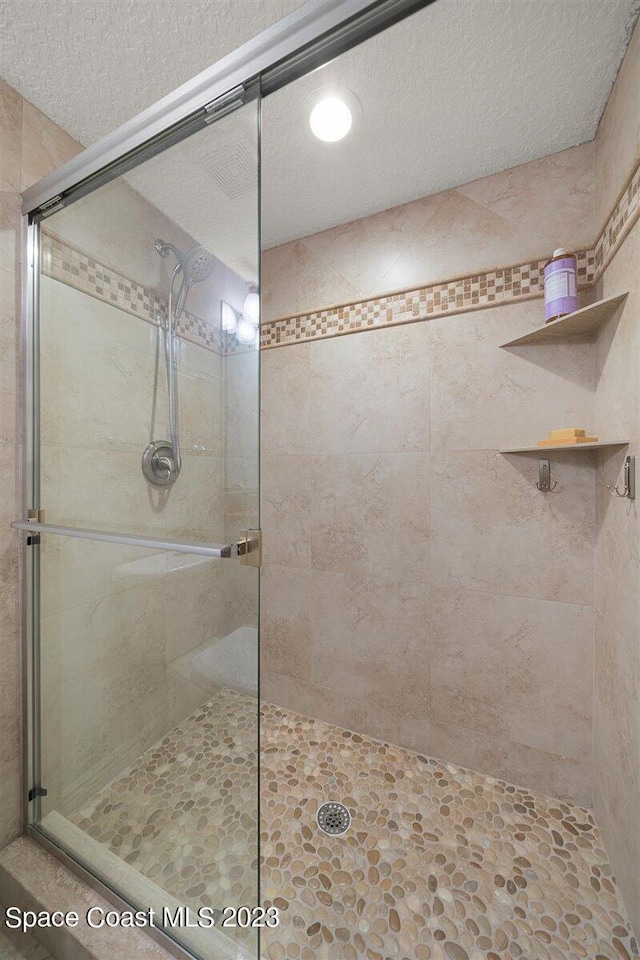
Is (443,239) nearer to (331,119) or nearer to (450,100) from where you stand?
(450,100)

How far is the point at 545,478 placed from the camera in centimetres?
133

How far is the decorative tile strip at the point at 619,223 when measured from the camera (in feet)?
3.09

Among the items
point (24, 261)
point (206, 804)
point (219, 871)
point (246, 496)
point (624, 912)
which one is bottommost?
point (624, 912)

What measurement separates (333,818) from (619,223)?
1.96m

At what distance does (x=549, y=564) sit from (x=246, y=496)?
1.14 m

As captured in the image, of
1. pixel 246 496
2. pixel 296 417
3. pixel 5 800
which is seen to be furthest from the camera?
pixel 296 417

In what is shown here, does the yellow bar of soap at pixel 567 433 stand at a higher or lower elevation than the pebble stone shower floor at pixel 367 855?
higher

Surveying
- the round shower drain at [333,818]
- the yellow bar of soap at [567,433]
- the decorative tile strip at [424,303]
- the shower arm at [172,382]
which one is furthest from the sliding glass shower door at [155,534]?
the yellow bar of soap at [567,433]

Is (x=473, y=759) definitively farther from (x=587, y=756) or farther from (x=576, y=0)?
(x=576, y=0)

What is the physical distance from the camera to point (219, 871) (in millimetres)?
801

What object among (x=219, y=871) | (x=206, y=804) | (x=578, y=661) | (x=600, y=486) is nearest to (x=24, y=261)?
(x=206, y=804)

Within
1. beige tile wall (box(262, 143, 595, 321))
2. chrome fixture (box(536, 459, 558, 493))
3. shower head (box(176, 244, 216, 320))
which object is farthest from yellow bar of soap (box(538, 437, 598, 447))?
shower head (box(176, 244, 216, 320))

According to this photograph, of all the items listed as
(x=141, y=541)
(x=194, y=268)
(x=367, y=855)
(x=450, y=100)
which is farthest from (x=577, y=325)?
(x=367, y=855)

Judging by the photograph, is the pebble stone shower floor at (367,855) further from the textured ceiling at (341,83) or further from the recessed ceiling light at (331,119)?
the recessed ceiling light at (331,119)
